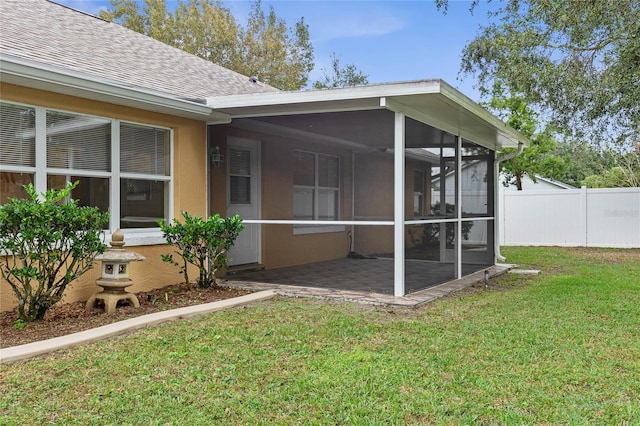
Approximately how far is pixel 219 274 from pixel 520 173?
43.7ft

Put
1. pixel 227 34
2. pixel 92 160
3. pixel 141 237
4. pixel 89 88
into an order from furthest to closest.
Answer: pixel 227 34 → pixel 141 237 → pixel 92 160 → pixel 89 88

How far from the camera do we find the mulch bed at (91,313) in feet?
15.5

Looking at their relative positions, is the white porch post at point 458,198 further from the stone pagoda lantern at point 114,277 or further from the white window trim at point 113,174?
the stone pagoda lantern at point 114,277

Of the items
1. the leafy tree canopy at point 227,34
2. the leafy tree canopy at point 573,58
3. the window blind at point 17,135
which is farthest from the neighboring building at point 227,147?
the leafy tree canopy at point 227,34

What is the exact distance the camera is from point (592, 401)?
3.36m

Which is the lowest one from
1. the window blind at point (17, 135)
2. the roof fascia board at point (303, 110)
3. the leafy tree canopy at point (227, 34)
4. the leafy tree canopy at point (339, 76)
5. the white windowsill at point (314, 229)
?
the white windowsill at point (314, 229)

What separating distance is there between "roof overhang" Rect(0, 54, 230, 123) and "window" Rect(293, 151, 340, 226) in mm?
3417

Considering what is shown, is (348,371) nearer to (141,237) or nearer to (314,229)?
(141,237)

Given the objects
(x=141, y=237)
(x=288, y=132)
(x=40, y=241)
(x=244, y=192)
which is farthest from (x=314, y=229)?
(x=40, y=241)

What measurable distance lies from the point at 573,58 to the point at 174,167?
909cm

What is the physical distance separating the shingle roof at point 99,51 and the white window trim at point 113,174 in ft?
1.80

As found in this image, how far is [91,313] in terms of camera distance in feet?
18.5

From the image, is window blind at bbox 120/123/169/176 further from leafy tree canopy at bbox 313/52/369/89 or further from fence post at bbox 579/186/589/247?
leafy tree canopy at bbox 313/52/369/89

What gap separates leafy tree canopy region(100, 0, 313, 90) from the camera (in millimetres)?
27516
